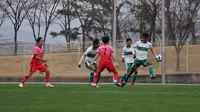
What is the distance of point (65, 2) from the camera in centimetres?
6097

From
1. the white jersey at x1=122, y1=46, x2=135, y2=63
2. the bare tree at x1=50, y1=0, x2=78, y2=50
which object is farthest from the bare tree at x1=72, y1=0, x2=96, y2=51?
the white jersey at x1=122, y1=46, x2=135, y2=63

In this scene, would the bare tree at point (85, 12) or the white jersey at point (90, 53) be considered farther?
the bare tree at point (85, 12)

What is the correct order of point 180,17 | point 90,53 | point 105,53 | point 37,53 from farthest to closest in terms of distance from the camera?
point 180,17
point 90,53
point 37,53
point 105,53

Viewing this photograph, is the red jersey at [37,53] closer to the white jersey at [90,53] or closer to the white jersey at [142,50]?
the white jersey at [90,53]

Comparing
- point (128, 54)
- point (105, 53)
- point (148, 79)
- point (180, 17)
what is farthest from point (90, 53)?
point (180, 17)

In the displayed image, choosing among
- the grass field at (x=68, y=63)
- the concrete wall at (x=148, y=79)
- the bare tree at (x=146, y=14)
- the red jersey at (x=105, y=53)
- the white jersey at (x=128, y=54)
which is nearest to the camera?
the red jersey at (x=105, y=53)

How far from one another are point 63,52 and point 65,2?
1202 centimetres

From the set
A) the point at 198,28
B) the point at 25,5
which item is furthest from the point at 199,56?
the point at 25,5

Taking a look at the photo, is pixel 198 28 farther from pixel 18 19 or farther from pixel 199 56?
pixel 18 19

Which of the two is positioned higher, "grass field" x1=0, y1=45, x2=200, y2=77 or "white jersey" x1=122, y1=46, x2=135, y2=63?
"white jersey" x1=122, y1=46, x2=135, y2=63

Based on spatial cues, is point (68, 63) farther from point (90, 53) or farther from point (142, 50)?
point (142, 50)

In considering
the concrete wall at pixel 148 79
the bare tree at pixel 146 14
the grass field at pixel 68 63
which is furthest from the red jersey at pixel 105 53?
the bare tree at pixel 146 14

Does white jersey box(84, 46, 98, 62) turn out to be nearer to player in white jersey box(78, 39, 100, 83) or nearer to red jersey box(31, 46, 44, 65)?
player in white jersey box(78, 39, 100, 83)

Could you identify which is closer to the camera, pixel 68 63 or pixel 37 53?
pixel 37 53
